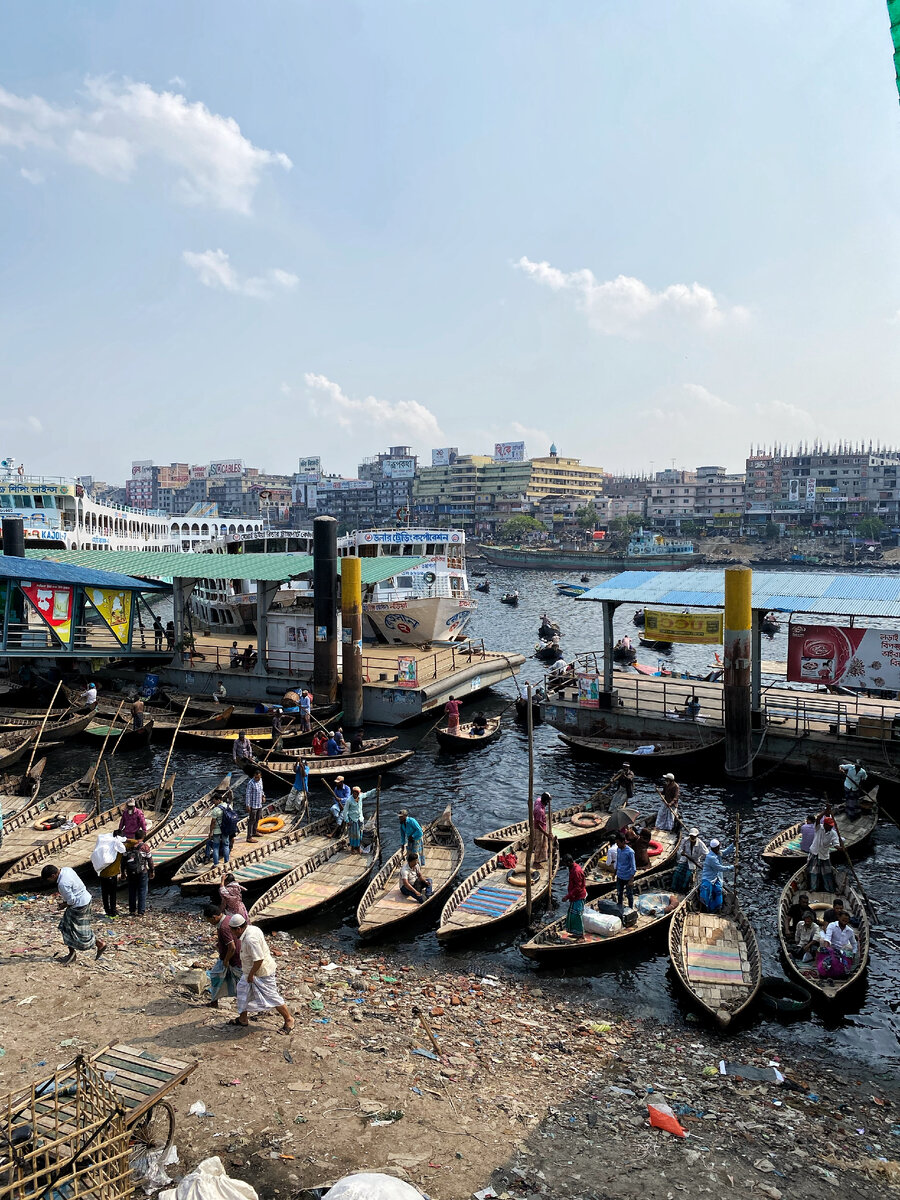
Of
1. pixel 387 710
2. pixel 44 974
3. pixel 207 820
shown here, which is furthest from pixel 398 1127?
pixel 387 710

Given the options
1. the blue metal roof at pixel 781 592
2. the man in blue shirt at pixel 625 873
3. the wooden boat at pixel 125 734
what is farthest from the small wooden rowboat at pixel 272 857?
the blue metal roof at pixel 781 592

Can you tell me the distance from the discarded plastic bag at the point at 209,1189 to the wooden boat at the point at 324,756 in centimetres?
1993

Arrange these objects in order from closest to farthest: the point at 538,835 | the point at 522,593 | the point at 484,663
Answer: the point at 538,835
the point at 484,663
the point at 522,593

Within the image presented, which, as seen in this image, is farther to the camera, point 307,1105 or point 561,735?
point 561,735

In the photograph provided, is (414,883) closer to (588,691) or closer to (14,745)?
(588,691)

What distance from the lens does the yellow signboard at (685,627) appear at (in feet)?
96.1

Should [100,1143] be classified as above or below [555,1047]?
above

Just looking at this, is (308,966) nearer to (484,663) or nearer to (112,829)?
(112,829)

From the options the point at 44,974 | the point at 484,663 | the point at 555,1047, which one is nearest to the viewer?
the point at 555,1047

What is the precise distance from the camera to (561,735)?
30781 mm

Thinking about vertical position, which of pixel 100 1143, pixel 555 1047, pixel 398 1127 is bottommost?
pixel 555 1047

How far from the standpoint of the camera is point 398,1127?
9586mm

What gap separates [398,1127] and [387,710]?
24.4m

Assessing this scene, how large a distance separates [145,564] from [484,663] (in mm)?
17011
